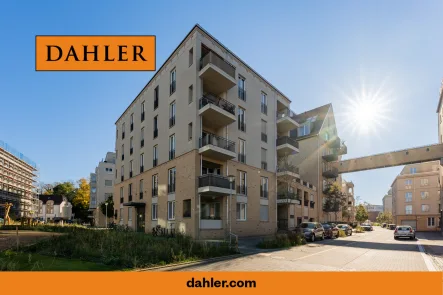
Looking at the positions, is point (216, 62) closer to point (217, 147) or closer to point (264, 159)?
point (217, 147)

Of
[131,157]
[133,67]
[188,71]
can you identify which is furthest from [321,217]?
[133,67]

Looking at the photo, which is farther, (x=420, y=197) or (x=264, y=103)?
(x=420, y=197)

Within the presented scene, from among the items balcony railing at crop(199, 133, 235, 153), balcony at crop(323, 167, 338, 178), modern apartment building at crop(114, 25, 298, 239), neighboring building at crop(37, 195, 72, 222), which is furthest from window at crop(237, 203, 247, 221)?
neighboring building at crop(37, 195, 72, 222)

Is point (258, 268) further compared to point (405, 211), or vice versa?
point (405, 211)

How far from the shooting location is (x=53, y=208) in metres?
83.9

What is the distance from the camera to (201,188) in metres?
22.8

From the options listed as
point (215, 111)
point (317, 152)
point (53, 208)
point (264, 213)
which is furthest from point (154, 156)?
point (53, 208)

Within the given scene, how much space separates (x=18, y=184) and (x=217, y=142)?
69.9 meters

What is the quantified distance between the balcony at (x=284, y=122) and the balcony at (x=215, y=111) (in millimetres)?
9993

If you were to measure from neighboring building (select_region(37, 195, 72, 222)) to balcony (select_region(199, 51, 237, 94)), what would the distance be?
72612 mm

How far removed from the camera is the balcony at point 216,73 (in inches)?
929

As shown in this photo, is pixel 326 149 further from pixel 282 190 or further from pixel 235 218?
pixel 235 218

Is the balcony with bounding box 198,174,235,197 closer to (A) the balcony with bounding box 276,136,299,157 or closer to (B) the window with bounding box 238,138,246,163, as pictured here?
(B) the window with bounding box 238,138,246,163

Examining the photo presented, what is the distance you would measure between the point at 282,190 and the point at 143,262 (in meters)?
24.9
